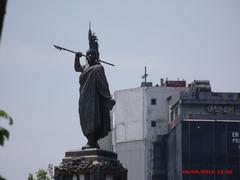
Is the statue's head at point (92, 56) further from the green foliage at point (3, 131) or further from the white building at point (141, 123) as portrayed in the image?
the white building at point (141, 123)

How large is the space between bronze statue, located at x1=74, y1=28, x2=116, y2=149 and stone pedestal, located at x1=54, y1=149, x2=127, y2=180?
0.52m

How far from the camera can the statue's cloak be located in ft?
94.5

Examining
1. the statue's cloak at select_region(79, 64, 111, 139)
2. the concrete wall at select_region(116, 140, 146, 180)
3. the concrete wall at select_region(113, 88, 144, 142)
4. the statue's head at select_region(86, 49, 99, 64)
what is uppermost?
the concrete wall at select_region(113, 88, 144, 142)

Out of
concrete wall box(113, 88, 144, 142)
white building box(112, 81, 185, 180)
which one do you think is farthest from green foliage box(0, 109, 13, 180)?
concrete wall box(113, 88, 144, 142)

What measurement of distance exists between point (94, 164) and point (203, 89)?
114 m

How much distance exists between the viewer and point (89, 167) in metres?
27.6

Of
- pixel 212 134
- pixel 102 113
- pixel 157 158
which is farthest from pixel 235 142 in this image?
pixel 102 113

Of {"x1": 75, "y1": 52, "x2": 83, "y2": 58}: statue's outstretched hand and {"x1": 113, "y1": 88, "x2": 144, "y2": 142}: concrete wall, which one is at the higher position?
{"x1": 113, "y1": 88, "x2": 144, "y2": 142}: concrete wall

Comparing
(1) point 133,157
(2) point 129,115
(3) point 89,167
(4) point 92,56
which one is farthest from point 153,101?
(3) point 89,167

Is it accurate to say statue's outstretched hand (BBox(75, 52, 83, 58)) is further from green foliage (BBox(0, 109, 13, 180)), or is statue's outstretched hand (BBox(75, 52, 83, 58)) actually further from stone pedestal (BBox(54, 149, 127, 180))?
green foliage (BBox(0, 109, 13, 180))

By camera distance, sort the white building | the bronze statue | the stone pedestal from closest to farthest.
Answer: the stone pedestal
the bronze statue
the white building

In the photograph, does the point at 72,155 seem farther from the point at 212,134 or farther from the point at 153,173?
the point at 153,173

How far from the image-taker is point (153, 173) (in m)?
148

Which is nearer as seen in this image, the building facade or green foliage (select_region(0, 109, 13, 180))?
green foliage (select_region(0, 109, 13, 180))
